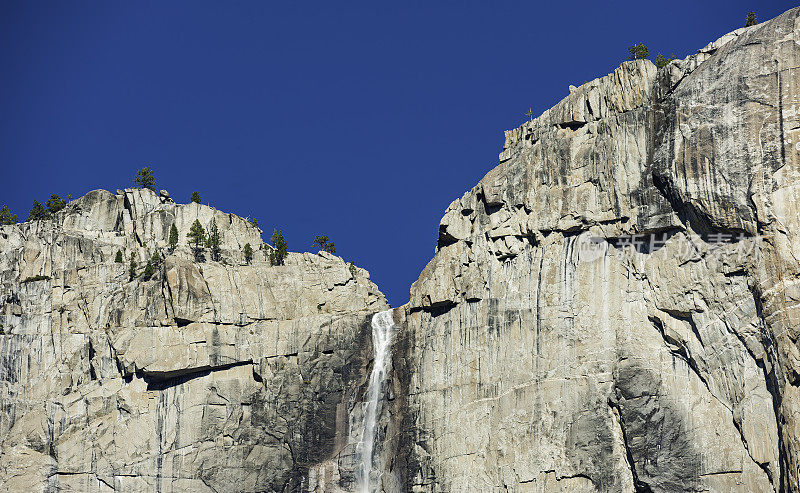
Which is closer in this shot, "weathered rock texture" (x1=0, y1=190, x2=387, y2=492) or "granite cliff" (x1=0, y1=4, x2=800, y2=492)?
"granite cliff" (x1=0, y1=4, x2=800, y2=492)

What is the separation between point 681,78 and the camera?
11319 cm

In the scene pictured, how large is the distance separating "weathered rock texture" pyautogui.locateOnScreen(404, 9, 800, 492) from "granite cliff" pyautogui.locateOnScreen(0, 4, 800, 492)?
0.17 meters

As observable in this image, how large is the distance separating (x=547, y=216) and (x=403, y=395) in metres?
19.6

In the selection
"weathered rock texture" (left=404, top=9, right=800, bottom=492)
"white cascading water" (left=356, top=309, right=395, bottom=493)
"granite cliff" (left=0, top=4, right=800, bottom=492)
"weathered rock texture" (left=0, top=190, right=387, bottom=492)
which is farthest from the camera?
"weathered rock texture" (left=0, top=190, right=387, bottom=492)

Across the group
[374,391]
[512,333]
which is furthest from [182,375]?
[512,333]

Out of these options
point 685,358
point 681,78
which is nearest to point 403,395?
point 685,358

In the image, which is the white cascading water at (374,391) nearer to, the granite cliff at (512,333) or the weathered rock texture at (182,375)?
the granite cliff at (512,333)

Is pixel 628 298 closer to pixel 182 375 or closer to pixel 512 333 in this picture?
pixel 512 333

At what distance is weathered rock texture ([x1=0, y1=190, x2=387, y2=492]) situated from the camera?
121125 mm

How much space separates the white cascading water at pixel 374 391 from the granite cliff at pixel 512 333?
75 cm

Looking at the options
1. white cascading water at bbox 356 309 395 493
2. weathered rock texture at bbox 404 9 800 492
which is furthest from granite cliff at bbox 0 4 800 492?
white cascading water at bbox 356 309 395 493

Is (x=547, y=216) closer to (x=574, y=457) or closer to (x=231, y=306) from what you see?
(x=574, y=457)

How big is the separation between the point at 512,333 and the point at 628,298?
10033 mm

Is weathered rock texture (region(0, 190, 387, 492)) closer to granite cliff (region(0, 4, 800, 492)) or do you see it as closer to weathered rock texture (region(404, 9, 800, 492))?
granite cliff (region(0, 4, 800, 492))
